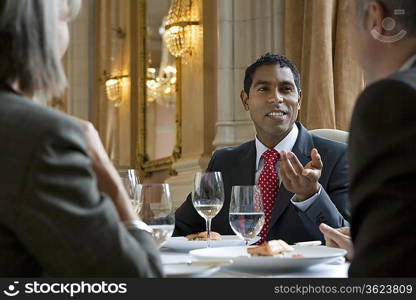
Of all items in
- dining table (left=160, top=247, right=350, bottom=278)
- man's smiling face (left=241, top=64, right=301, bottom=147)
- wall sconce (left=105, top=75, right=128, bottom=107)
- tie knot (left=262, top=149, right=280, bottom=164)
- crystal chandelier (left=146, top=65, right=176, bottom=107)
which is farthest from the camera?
wall sconce (left=105, top=75, right=128, bottom=107)

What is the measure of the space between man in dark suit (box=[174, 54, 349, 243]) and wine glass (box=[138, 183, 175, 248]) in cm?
47

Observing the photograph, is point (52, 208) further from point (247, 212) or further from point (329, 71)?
point (329, 71)

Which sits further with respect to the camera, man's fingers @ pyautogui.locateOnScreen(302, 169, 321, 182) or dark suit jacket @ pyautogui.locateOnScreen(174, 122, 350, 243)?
dark suit jacket @ pyautogui.locateOnScreen(174, 122, 350, 243)

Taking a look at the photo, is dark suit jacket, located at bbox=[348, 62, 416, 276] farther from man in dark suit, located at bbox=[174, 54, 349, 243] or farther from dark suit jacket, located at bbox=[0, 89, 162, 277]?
man in dark suit, located at bbox=[174, 54, 349, 243]

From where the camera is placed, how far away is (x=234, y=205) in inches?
70.4

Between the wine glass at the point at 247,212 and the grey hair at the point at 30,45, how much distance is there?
708mm

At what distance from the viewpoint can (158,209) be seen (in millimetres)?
1591

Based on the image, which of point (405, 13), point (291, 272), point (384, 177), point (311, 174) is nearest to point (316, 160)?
point (311, 174)

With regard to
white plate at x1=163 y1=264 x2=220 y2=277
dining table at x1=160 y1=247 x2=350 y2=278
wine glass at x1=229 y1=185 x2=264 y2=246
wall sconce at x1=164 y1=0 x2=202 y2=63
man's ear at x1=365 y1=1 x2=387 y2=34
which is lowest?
dining table at x1=160 y1=247 x2=350 y2=278

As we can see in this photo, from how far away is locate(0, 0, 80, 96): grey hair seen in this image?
1136 millimetres

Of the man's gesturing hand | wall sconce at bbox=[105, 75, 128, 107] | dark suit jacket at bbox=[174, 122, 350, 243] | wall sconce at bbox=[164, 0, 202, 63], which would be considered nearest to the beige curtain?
dark suit jacket at bbox=[174, 122, 350, 243]

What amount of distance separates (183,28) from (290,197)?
3702 millimetres

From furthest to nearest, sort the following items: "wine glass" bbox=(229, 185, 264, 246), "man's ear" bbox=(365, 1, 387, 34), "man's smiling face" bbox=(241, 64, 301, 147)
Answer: "man's smiling face" bbox=(241, 64, 301, 147) < "wine glass" bbox=(229, 185, 264, 246) < "man's ear" bbox=(365, 1, 387, 34)

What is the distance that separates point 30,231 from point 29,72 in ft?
0.89
